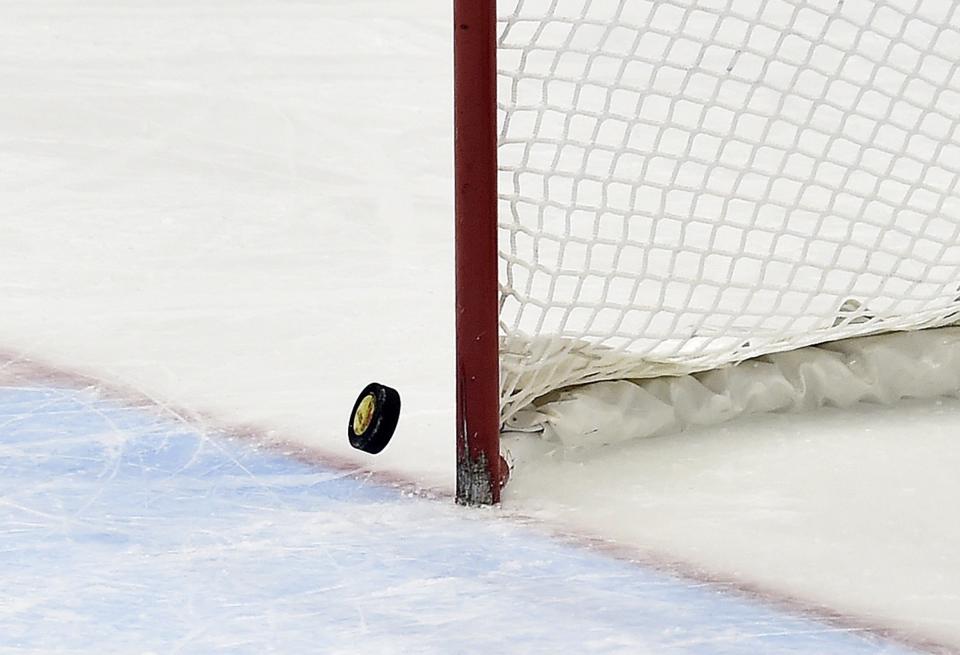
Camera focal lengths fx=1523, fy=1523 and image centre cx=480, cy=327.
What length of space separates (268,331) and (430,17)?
265cm

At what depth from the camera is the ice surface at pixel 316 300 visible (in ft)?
5.20

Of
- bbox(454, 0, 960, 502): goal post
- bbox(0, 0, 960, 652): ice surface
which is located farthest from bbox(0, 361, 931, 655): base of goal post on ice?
bbox(454, 0, 960, 502): goal post

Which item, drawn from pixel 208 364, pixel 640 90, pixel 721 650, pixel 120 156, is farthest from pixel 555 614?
pixel 120 156

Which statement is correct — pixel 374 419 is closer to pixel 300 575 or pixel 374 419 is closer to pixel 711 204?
pixel 300 575

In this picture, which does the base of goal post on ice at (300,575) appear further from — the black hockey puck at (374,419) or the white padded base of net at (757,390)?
the white padded base of net at (757,390)

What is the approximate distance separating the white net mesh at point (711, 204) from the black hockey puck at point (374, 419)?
0.15 meters

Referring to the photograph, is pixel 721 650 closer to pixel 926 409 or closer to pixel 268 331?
pixel 926 409

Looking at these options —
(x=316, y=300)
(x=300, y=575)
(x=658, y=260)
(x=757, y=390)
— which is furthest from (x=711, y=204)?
(x=300, y=575)

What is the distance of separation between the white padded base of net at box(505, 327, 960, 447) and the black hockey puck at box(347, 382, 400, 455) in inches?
8.0

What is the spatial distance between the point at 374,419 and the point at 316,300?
842mm

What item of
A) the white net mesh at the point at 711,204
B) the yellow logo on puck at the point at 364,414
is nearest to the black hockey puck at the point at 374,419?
the yellow logo on puck at the point at 364,414

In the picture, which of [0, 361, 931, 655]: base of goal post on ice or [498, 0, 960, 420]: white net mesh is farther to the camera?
[498, 0, 960, 420]: white net mesh

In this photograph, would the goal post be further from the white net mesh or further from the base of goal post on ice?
the base of goal post on ice

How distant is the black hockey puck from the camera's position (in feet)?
5.54
